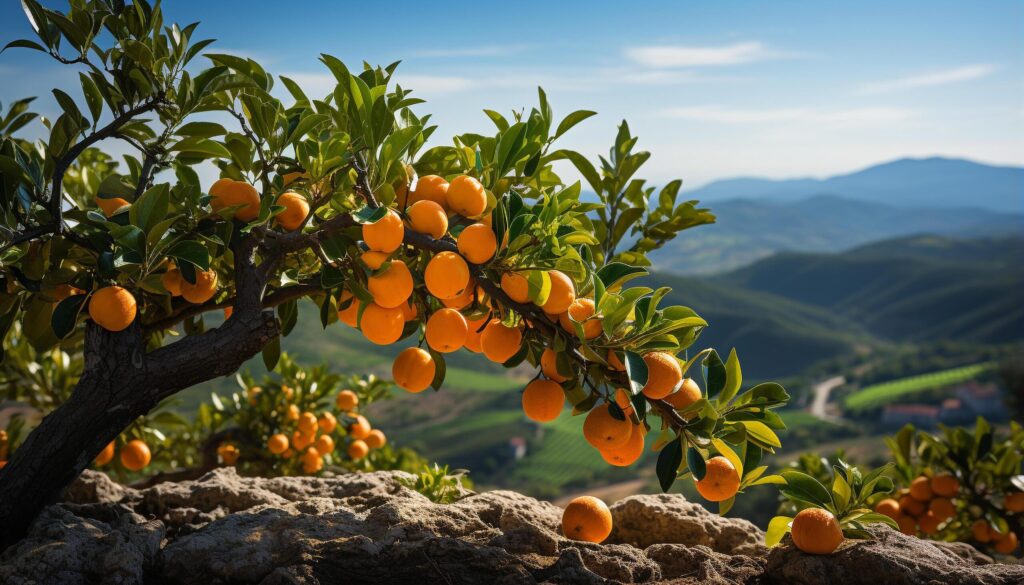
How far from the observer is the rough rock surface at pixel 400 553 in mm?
1835

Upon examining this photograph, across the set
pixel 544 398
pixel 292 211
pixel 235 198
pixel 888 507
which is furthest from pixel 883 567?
pixel 235 198

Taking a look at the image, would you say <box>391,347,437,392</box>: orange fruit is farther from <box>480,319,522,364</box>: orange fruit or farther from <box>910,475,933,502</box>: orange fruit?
<box>910,475,933,502</box>: orange fruit

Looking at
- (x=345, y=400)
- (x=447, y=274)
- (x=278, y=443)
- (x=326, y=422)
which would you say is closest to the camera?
(x=447, y=274)

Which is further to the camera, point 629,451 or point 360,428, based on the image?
point 360,428

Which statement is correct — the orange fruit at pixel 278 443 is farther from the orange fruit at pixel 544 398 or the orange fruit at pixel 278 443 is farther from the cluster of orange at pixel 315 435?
the orange fruit at pixel 544 398

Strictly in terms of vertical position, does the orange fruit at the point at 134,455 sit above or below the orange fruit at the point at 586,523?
below

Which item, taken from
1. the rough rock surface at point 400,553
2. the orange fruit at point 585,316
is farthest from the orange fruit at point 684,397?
the rough rock surface at point 400,553

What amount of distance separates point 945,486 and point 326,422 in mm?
3265

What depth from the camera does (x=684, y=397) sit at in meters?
1.85

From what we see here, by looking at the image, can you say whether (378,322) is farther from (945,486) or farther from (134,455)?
(945,486)

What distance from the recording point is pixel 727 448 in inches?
70.6

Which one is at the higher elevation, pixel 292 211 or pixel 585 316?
pixel 292 211

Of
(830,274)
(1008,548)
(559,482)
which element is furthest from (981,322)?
(1008,548)

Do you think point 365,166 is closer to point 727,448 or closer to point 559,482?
point 727,448
